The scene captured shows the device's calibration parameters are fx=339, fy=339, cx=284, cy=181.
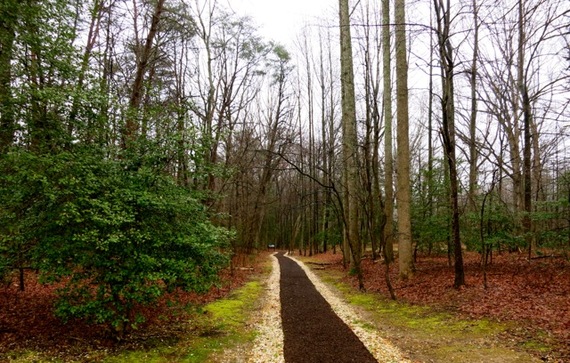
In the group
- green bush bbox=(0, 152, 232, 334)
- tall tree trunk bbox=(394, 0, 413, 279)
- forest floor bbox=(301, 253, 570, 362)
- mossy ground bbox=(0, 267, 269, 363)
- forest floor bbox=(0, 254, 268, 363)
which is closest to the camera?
green bush bbox=(0, 152, 232, 334)

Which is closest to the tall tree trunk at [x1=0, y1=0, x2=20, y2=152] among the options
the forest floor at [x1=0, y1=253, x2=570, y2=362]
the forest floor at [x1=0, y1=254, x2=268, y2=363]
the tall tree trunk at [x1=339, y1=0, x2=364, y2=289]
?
the forest floor at [x1=0, y1=254, x2=268, y2=363]

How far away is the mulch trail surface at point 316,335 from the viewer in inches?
209

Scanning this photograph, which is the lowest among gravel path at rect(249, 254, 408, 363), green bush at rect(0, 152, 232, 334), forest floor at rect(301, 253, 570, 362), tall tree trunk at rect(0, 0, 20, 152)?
gravel path at rect(249, 254, 408, 363)

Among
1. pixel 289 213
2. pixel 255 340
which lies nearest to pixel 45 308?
pixel 255 340

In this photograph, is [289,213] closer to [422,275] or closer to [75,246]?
[422,275]

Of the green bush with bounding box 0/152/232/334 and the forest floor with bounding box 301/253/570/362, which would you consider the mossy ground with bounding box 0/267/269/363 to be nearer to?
the green bush with bounding box 0/152/232/334

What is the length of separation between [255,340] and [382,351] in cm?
230

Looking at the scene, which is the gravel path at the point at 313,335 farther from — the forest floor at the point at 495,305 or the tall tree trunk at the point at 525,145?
the tall tree trunk at the point at 525,145

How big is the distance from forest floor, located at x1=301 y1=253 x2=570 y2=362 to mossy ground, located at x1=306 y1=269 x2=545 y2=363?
0.02 m

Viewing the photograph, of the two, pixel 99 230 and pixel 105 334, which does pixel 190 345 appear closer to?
pixel 105 334

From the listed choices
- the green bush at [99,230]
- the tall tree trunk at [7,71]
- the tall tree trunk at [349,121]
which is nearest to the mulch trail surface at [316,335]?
the green bush at [99,230]

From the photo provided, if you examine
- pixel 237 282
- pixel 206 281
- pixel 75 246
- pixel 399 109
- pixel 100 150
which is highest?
pixel 399 109

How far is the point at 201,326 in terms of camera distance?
709 cm

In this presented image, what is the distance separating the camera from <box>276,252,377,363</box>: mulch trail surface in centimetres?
530
